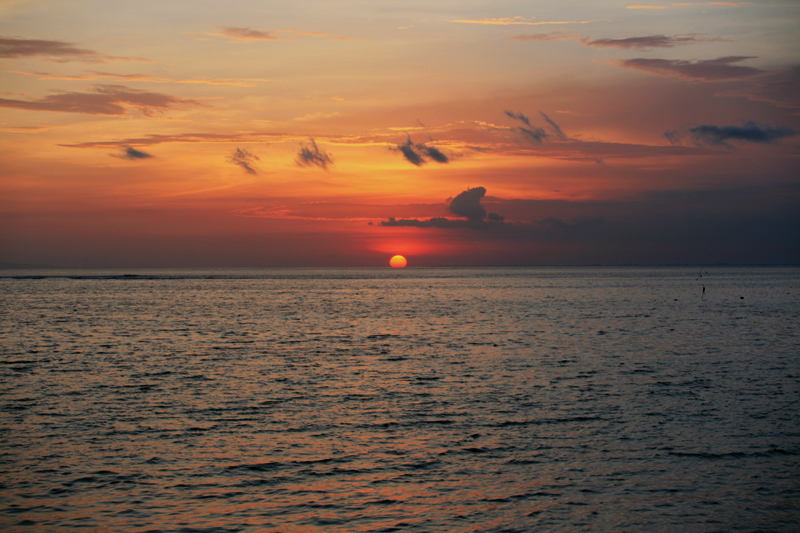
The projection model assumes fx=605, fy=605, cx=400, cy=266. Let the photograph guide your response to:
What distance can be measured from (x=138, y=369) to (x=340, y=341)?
19.8 metres

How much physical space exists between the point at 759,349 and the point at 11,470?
4947 cm

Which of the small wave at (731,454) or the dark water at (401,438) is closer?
the dark water at (401,438)

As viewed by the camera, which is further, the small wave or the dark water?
the small wave

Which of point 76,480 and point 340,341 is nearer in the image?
point 76,480

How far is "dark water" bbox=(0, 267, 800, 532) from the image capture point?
1581 centimetres

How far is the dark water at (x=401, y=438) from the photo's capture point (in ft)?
51.9

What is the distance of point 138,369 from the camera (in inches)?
1544

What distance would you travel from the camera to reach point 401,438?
74.0 feet

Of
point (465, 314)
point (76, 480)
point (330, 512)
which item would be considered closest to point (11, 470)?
point (76, 480)

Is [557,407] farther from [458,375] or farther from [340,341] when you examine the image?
[340,341]

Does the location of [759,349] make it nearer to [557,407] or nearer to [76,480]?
[557,407]

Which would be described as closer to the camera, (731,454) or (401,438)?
(731,454)

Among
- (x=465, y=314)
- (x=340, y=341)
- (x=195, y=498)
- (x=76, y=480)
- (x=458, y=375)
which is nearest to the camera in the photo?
(x=195, y=498)

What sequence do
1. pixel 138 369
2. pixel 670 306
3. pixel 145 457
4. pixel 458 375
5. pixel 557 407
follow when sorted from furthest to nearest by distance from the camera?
1. pixel 670 306
2. pixel 138 369
3. pixel 458 375
4. pixel 557 407
5. pixel 145 457
